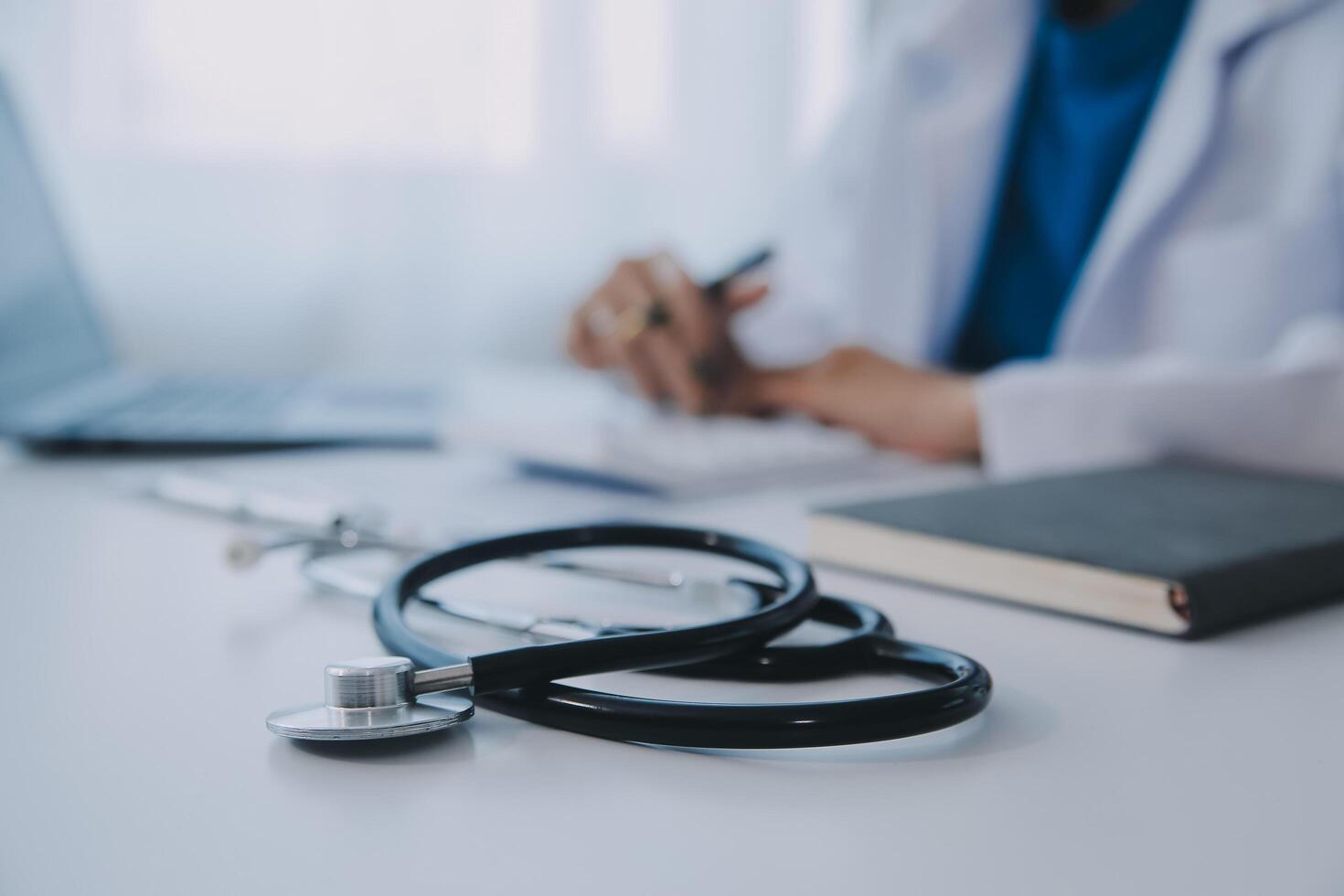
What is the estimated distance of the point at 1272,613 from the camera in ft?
1.14

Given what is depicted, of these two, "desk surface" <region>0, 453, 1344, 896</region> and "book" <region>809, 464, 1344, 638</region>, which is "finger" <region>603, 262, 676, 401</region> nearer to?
"book" <region>809, 464, 1344, 638</region>

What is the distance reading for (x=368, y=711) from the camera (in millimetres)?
233

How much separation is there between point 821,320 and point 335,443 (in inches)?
20.8

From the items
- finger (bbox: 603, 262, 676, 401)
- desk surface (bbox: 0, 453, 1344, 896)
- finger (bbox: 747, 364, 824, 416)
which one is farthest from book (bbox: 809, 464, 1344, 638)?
finger (bbox: 603, 262, 676, 401)

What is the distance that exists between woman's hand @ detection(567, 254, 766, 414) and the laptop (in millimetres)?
158

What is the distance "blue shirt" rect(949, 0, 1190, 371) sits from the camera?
949 millimetres

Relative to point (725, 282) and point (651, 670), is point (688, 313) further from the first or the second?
point (651, 670)

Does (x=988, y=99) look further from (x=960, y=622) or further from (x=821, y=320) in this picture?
(x=960, y=622)

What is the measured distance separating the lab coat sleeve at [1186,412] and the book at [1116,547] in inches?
3.3

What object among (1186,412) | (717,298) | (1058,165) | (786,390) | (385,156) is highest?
(385,156)

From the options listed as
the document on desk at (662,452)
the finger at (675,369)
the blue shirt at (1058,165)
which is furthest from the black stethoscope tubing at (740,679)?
the blue shirt at (1058,165)

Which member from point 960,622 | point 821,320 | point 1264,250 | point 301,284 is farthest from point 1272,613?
point 301,284

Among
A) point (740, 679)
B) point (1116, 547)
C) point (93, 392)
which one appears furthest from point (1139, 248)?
point (93, 392)

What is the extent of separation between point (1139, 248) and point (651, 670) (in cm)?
72
